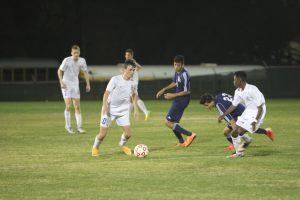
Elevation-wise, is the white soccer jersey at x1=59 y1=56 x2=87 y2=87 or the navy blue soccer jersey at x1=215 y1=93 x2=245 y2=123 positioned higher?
the navy blue soccer jersey at x1=215 y1=93 x2=245 y2=123

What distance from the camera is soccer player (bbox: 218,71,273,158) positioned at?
504 inches

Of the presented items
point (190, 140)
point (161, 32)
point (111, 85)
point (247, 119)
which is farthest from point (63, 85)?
point (161, 32)

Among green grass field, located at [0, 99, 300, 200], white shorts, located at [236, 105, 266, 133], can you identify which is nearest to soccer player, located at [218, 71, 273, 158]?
white shorts, located at [236, 105, 266, 133]

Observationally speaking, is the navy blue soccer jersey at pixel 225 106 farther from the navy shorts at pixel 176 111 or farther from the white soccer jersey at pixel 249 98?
the navy shorts at pixel 176 111

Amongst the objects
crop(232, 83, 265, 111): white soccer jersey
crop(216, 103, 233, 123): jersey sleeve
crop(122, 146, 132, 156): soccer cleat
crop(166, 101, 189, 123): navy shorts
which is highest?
crop(232, 83, 265, 111): white soccer jersey

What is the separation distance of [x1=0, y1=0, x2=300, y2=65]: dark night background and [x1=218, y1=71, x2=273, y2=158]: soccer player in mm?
36677

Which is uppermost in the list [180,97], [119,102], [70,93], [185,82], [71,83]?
[185,82]

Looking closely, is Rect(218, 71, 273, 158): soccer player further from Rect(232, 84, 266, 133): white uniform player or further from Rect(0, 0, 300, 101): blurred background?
Rect(0, 0, 300, 101): blurred background

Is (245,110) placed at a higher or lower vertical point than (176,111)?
higher

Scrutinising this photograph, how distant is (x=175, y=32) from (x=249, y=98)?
3778 cm

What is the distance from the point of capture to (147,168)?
11.4 meters

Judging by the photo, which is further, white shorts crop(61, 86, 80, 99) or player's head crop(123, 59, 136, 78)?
white shorts crop(61, 86, 80, 99)

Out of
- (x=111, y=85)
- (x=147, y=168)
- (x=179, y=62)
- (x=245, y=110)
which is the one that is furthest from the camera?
(x=179, y=62)

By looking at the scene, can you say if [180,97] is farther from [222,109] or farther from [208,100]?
[222,109]
